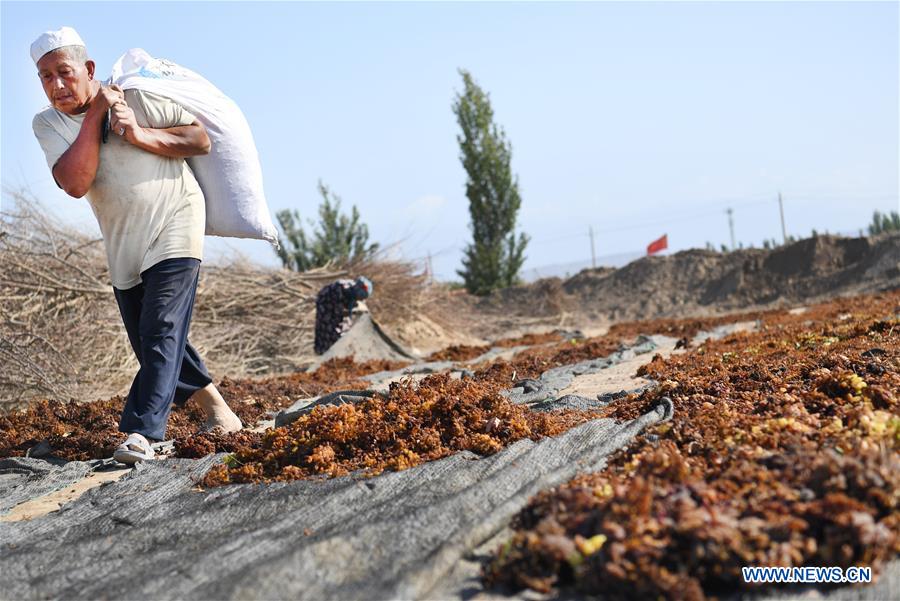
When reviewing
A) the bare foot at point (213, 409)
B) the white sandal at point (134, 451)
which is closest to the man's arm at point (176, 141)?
the bare foot at point (213, 409)

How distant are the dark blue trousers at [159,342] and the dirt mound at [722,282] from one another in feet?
57.2

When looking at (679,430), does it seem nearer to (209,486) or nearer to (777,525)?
(777,525)

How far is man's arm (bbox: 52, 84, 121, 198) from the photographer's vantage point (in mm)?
3908

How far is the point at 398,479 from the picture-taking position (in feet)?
9.80

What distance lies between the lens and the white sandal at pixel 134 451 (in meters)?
3.81

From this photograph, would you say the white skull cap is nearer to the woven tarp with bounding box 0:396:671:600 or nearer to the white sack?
the white sack

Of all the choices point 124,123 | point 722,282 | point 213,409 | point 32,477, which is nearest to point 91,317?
point 213,409

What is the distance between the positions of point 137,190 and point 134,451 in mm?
1268

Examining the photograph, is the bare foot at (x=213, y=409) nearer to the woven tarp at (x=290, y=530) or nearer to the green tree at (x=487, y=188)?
the woven tarp at (x=290, y=530)

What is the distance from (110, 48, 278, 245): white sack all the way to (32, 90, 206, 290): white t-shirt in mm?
268

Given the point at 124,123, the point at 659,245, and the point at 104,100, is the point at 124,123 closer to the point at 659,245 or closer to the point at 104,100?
the point at 104,100

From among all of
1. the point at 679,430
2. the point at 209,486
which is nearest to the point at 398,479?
the point at 209,486

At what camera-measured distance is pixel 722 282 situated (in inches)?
894

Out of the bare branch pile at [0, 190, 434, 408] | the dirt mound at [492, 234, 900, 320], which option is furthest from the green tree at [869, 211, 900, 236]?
the bare branch pile at [0, 190, 434, 408]
